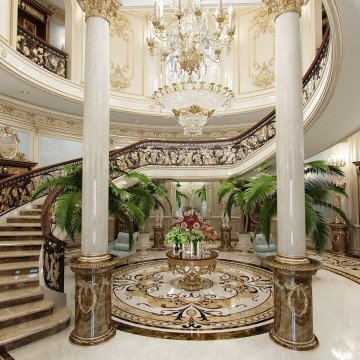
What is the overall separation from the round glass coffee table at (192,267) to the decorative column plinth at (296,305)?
6.78 feet

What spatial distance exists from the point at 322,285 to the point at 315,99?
11.4ft

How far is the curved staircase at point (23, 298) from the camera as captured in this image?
130 inches

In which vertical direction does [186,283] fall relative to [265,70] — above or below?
below

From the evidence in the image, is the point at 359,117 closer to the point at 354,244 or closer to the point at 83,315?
the point at 354,244

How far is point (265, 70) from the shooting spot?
10.2 meters

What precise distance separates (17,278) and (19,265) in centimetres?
35

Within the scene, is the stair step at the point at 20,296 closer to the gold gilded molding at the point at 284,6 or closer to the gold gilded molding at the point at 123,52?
the gold gilded molding at the point at 284,6

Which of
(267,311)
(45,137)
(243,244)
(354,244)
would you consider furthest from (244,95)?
(267,311)

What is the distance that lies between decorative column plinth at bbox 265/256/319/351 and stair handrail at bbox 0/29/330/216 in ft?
15.2

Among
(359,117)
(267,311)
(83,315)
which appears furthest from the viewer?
(359,117)

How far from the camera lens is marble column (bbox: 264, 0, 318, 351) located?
10.0 ft

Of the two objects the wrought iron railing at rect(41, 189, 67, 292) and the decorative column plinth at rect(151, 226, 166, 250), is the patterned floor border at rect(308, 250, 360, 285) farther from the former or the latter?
the wrought iron railing at rect(41, 189, 67, 292)

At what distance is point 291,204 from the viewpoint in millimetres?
3129

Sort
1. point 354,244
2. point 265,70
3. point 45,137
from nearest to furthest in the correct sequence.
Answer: point 354,244 → point 45,137 → point 265,70
